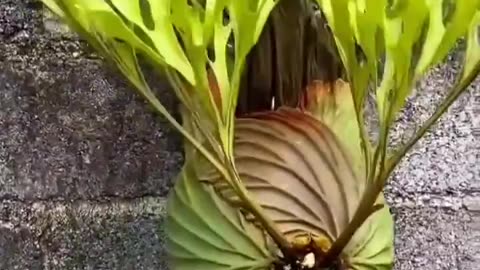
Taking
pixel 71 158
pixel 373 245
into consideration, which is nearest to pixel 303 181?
pixel 373 245

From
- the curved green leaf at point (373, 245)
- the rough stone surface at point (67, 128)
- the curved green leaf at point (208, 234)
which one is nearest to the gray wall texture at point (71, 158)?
the rough stone surface at point (67, 128)

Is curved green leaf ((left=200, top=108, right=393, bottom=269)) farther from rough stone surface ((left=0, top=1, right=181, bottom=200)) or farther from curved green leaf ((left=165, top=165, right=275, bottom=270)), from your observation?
rough stone surface ((left=0, top=1, right=181, bottom=200))

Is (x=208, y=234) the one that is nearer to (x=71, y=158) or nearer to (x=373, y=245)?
(x=373, y=245)

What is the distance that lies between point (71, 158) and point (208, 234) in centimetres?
26

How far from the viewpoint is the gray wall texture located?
113 cm

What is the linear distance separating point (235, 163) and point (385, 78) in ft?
0.54

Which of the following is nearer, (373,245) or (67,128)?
(373,245)

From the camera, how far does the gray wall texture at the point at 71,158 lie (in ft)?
3.70

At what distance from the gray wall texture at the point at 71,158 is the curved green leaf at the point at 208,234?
0.52 ft

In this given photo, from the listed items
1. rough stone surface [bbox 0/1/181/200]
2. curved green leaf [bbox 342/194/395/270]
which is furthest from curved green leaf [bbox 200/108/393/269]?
rough stone surface [bbox 0/1/181/200]

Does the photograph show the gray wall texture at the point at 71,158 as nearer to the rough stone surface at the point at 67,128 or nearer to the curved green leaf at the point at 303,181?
the rough stone surface at the point at 67,128

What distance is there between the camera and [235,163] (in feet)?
3.06

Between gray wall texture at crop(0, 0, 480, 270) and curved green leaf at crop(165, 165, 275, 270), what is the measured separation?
159 millimetres

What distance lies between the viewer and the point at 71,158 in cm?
113
